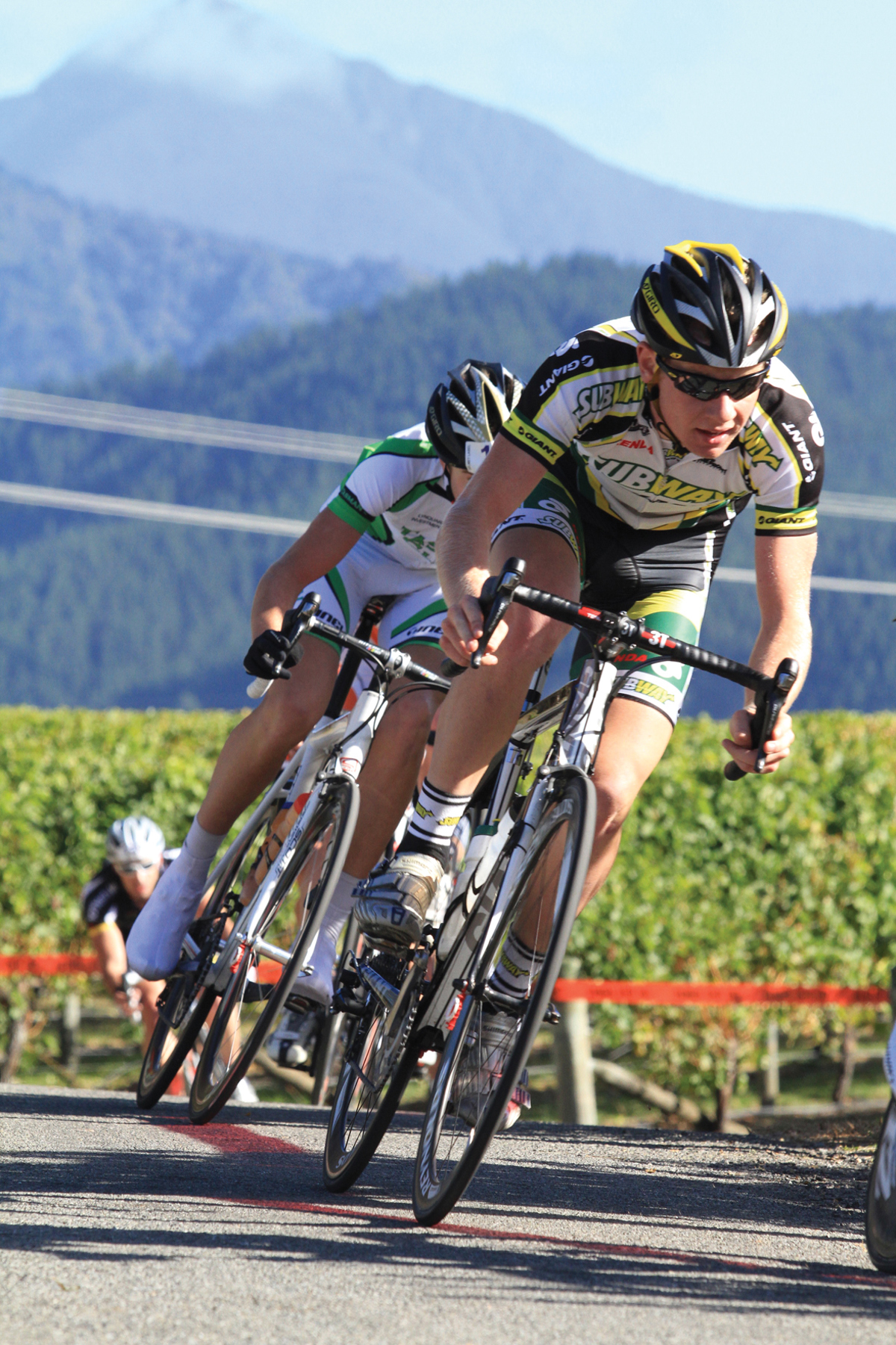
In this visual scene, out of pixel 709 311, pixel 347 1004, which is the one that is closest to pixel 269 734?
pixel 347 1004

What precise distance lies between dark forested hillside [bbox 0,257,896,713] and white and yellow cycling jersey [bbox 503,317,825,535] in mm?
83379

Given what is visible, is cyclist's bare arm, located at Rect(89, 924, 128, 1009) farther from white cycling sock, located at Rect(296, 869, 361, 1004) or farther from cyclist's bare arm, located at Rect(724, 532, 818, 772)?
cyclist's bare arm, located at Rect(724, 532, 818, 772)

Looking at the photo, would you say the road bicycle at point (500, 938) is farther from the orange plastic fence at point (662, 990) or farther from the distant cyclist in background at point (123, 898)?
the orange plastic fence at point (662, 990)

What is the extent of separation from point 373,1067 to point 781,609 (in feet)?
5.83

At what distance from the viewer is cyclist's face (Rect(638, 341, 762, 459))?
12.1 feet

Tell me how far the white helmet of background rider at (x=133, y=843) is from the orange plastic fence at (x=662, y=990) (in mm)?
1373

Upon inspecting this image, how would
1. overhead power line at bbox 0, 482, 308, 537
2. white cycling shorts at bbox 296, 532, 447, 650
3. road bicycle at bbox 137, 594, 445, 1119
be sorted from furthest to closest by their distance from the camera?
overhead power line at bbox 0, 482, 308, 537 < white cycling shorts at bbox 296, 532, 447, 650 < road bicycle at bbox 137, 594, 445, 1119

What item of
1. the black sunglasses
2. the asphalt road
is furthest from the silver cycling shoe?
the black sunglasses

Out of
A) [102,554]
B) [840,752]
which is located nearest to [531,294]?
[102,554]

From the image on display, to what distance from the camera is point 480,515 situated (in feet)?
12.6

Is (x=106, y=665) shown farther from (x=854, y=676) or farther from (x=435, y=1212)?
(x=435, y=1212)

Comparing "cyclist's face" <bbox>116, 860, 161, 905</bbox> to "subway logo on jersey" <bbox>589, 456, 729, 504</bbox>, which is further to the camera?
"cyclist's face" <bbox>116, 860, 161, 905</bbox>

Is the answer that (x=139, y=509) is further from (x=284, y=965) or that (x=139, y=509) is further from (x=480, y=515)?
(x=480, y=515)

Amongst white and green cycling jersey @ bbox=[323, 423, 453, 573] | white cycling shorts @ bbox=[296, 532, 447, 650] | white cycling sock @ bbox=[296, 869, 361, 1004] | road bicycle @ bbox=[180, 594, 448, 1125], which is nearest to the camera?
road bicycle @ bbox=[180, 594, 448, 1125]
